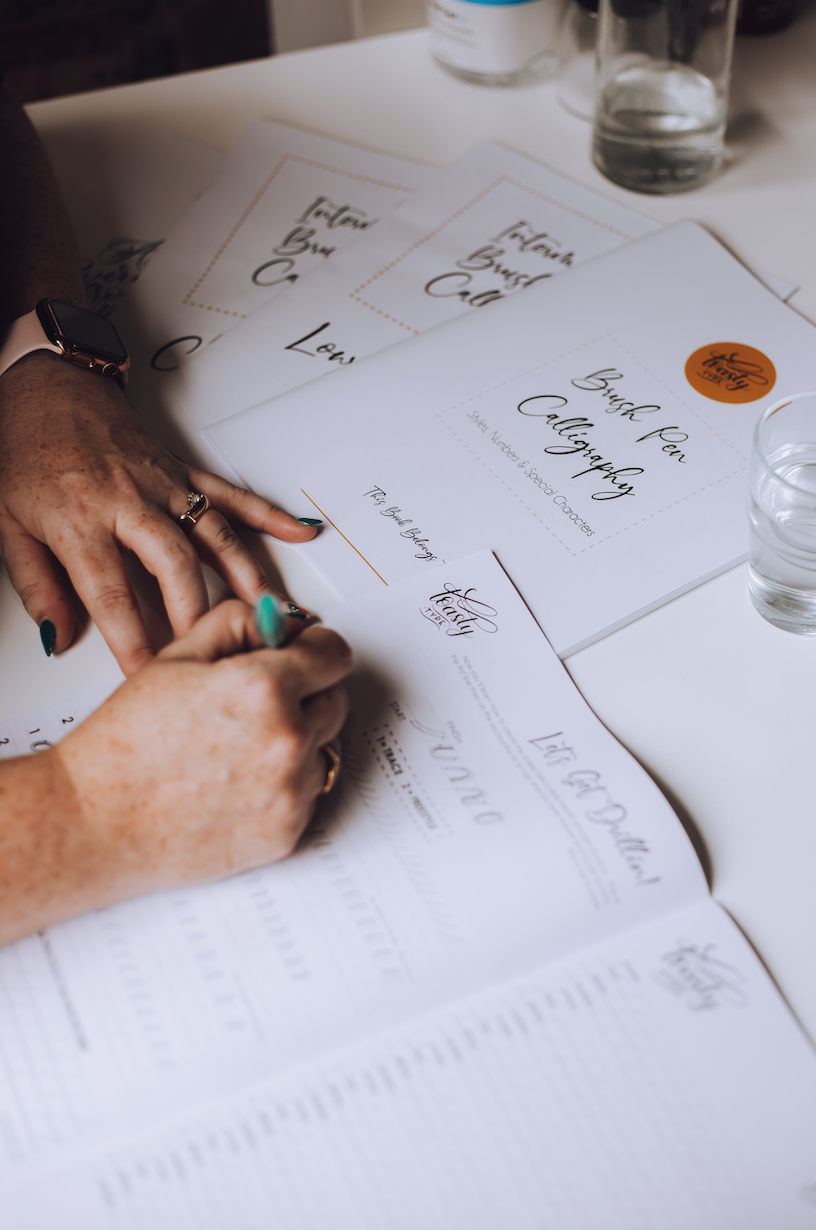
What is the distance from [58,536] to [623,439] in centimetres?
37

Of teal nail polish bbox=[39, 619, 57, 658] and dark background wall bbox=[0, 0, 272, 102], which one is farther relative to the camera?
dark background wall bbox=[0, 0, 272, 102]

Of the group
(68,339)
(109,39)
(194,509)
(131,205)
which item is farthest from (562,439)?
(109,39)

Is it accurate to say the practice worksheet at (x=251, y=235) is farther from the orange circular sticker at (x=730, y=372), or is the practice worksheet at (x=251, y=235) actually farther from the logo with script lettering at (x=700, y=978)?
the logo with script lettering at (x=700, y=978)

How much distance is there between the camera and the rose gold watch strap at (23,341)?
0.65 metres

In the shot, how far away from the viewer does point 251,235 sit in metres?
0.79

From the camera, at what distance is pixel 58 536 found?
0.57 m

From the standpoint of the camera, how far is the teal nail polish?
1.79ft

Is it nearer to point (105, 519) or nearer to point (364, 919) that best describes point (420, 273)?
point (105, 519)

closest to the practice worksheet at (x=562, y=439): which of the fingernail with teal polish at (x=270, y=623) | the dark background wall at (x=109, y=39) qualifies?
the fingernail with teal polish at (x=270, y=623)

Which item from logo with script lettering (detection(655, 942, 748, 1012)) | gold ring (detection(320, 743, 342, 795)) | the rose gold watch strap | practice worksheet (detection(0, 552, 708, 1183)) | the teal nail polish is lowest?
logo with script lettering (detection(655, 942, 748, 1012))

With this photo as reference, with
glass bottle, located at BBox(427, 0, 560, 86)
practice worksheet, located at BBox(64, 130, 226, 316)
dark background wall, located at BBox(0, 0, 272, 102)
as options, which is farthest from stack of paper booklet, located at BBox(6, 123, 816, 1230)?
dark background wall, located at BBox(0, 0, 272, 102)

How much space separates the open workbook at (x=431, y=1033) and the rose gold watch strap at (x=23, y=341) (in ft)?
1.25

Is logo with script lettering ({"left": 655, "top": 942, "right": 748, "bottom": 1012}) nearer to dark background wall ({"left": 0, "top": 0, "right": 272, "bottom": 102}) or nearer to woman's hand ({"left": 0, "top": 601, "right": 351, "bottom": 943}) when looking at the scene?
woman's hand ({"left": 0, "top": 601, "right": 351, "bottom": 943})

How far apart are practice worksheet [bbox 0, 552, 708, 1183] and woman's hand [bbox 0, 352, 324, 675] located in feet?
0.31
